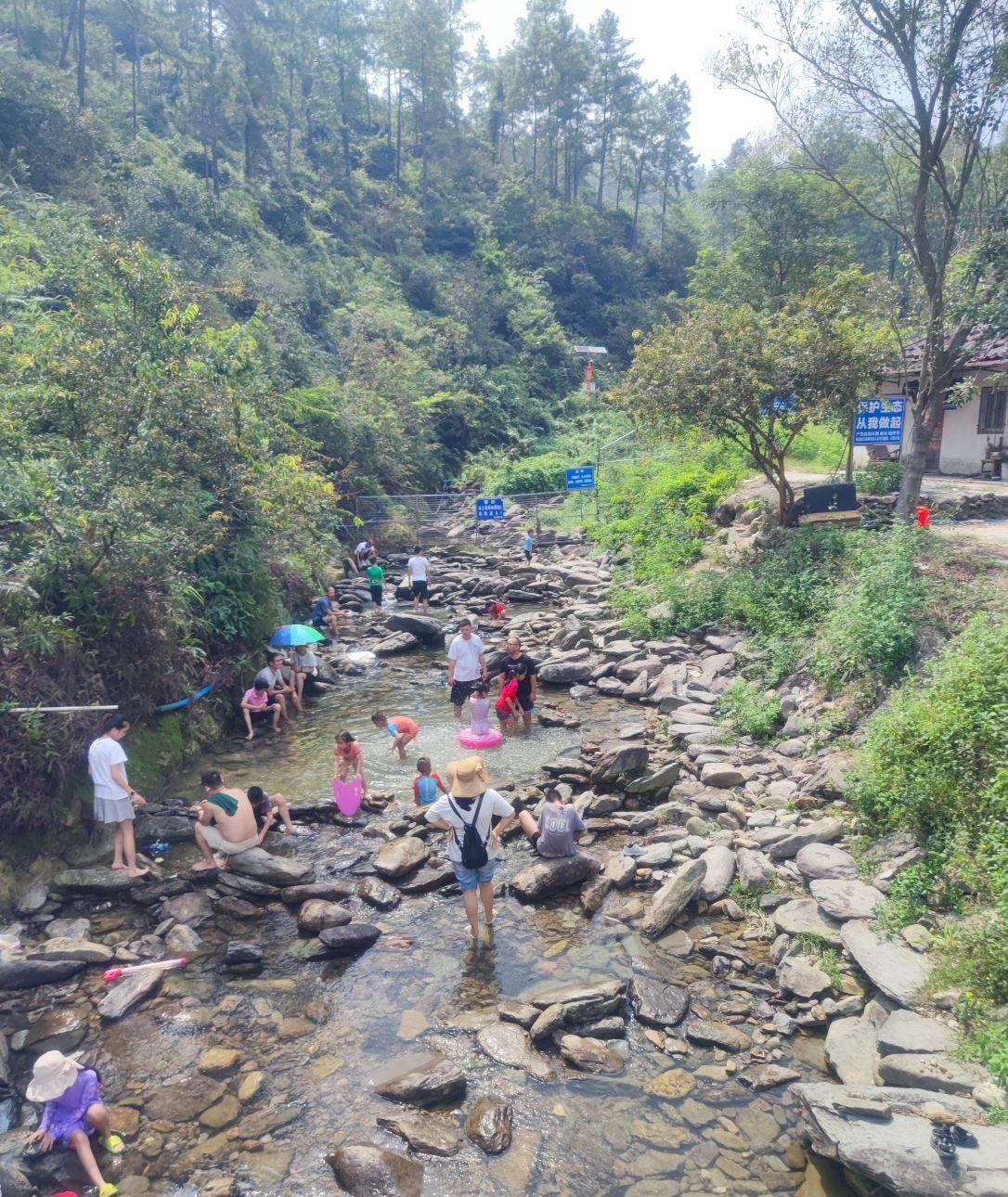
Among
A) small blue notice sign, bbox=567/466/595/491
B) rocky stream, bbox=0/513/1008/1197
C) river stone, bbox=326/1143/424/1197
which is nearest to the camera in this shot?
river stone, bbox=326/1143/424/1197

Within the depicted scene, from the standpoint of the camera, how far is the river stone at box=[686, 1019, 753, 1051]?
6495 millimetres

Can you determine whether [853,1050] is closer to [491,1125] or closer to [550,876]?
[491,1125]

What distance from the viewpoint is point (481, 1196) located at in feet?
17.3

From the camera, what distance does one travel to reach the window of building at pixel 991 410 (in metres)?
21.6

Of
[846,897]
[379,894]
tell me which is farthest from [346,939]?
[846,897]

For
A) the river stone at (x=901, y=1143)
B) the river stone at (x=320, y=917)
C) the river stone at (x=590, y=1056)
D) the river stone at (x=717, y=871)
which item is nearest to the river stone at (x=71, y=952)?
the river stone at (x=320, y=917)

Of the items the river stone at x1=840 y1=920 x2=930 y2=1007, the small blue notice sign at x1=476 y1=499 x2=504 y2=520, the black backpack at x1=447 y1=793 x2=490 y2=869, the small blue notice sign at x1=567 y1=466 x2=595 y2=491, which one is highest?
the small blue notice sign at x1=567 y1=466 x2=595 y2=491

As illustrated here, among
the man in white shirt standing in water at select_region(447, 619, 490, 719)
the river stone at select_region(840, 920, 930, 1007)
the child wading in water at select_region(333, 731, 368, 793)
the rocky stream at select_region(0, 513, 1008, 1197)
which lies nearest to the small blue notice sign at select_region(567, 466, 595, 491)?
the man in white shirt standing in water at select_region(447, 619, 490, 719)

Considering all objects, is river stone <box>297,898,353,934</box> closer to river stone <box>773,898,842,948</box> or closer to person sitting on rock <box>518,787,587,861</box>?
person sitting on rock <box>518,787,587,861</box>

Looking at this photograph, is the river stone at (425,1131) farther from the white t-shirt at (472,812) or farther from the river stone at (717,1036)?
the white t-shirt at (472,812)

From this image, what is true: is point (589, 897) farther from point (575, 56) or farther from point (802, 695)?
point (575, 56)

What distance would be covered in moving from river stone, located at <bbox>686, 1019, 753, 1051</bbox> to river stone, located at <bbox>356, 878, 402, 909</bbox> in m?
3.54

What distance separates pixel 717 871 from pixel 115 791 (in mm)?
6847

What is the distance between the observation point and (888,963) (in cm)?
666
